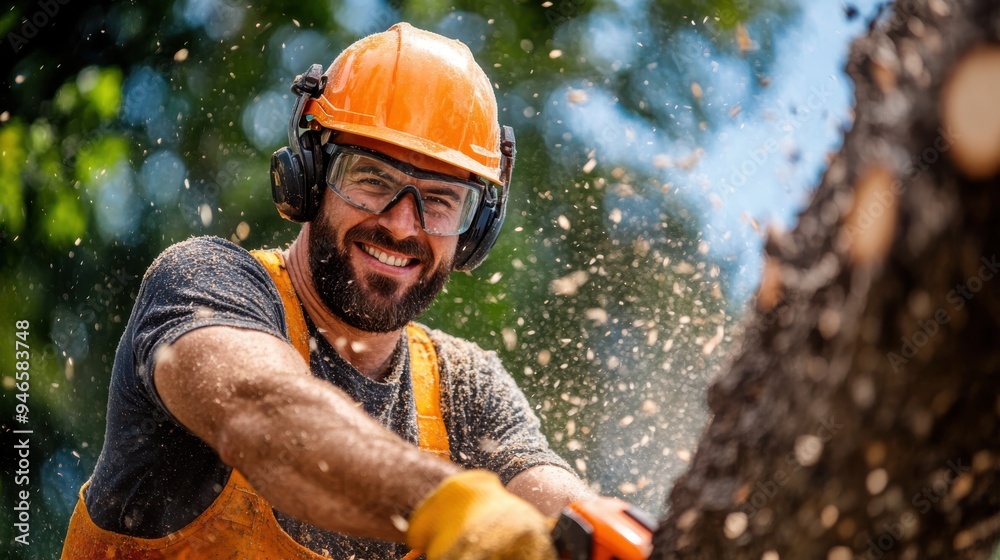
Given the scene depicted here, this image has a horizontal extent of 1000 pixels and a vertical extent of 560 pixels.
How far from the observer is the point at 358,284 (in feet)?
9.57

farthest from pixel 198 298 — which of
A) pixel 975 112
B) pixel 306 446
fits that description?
pixel 975 112

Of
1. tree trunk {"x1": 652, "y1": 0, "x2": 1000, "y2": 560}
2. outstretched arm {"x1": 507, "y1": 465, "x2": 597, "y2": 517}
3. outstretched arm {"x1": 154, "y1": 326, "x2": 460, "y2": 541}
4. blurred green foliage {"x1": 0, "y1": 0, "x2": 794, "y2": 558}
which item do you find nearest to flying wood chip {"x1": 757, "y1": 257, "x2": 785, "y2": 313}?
tree trunk {"x1": 652, "y1": 0, "x2": 1000, "y2": 560}

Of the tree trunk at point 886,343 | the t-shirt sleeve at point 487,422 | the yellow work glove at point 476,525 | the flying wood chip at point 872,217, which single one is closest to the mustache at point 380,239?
the t-shirt sleeve at point 487,422

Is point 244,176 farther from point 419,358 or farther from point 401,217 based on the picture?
point 401,217

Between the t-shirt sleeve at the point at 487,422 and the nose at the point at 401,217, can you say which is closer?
the nose at the point at 401,217

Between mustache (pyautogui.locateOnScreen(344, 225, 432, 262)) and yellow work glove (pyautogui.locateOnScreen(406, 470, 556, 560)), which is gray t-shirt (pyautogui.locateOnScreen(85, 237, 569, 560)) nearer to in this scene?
mustache (pyautogui.locateOnScreen(344, 225, 432, 262))

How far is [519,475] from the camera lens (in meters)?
2.99

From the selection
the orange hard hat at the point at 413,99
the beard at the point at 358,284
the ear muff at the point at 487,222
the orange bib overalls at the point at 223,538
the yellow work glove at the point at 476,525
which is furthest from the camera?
the ear muff at the point at 487,222

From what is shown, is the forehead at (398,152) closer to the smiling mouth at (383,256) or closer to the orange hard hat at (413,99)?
the orange hard hat at (413,99)

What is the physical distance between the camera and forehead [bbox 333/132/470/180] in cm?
301

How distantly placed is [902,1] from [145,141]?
888cm

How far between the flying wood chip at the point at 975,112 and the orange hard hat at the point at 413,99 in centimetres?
208

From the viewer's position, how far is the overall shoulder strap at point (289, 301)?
2.75 m

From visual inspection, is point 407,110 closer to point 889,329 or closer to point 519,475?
point 519,475
